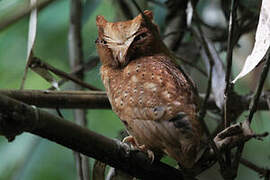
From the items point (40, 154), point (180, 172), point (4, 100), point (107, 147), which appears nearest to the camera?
point (4, 100)

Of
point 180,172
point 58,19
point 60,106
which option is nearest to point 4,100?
point 180,172

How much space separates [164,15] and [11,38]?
39.6 inches

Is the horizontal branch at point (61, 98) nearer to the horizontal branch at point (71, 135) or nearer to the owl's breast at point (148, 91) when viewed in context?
the owl's breast at point (148, 91)

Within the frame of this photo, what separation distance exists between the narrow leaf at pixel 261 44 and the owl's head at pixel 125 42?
0.58 metres

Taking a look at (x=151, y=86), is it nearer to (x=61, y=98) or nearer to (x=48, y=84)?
(x=61, y=98)

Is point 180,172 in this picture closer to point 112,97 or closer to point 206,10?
point 112,97

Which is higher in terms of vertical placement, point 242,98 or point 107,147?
point 107,147

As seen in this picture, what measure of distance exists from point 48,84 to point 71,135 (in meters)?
2.14

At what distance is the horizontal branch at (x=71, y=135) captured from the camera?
106cm

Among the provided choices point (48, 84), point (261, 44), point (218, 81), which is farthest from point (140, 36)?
point (48, 84)

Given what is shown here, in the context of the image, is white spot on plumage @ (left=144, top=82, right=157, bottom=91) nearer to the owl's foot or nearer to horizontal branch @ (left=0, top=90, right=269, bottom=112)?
the owl's foot

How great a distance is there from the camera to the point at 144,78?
1630 mm

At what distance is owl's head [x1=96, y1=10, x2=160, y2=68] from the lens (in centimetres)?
183

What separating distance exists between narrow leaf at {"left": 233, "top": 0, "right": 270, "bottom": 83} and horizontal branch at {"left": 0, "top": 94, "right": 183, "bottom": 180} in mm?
368
